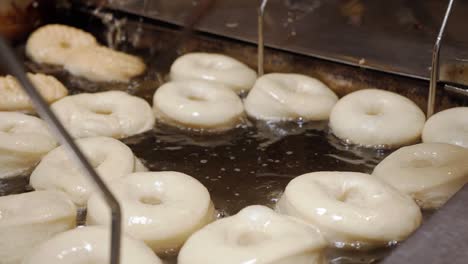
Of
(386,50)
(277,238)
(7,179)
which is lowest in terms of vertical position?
(7,179)

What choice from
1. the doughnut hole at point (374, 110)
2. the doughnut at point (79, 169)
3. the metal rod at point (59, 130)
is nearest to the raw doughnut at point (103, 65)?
the doughnut at point (79, 169)

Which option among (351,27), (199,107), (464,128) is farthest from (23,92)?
(464,128)

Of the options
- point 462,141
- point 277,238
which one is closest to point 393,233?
point 277,238

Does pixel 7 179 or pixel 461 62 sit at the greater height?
pixel 461 62

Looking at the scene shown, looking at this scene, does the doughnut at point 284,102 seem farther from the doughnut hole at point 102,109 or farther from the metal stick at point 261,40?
the doughnut hole at point 102,109

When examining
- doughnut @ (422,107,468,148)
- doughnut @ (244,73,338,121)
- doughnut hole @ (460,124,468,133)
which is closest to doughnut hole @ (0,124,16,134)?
doughnut @ (244,73,338,121)

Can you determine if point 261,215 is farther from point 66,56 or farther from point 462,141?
point 66,56
